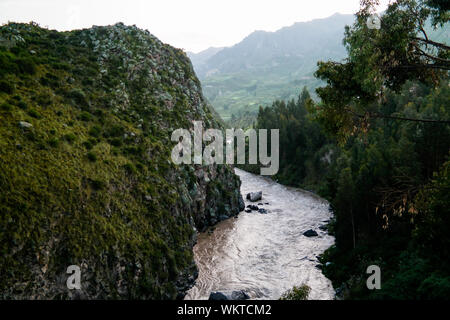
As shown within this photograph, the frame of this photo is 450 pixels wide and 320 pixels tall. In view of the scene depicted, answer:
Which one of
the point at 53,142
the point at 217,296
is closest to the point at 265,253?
the point at 217,296

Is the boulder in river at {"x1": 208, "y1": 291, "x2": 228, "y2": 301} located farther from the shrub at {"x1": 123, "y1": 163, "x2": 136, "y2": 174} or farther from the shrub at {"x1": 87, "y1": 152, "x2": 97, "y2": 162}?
the shrub at {"x1": 87, "y1": 152, "x2": 97, "y2": 162}

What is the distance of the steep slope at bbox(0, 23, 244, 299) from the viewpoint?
64.8 feet

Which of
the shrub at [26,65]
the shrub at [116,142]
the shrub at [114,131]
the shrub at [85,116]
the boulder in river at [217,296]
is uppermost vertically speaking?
the shrub at [26,65]

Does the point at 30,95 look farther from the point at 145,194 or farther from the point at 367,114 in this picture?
the point at 367,114

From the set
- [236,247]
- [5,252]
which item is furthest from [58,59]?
[236,247]

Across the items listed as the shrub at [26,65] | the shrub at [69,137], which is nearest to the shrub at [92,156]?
the shrub at [69,137]

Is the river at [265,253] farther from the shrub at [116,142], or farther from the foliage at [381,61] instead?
the foliage at [381,61]

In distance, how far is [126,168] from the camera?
31281mm

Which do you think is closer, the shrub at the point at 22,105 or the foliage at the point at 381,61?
the foliage at the point at 381,61

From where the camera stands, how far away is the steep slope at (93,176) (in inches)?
778

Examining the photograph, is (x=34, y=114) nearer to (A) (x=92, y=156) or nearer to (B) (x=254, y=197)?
(A) (x=92, y=156)

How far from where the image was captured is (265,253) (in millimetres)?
37844

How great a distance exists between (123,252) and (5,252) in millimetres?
8698

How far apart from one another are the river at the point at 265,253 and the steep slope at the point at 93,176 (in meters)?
3.53
